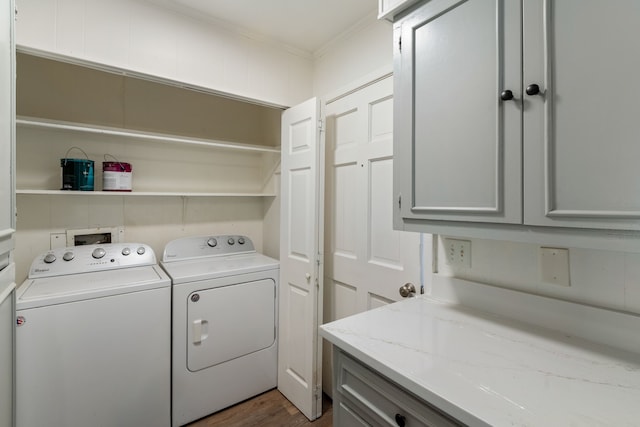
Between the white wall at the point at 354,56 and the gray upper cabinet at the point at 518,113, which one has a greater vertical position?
the white wall at the point at 354,56

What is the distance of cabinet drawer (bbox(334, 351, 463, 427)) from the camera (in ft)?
2.53

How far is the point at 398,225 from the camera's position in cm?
118

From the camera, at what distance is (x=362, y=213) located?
5.79 feet

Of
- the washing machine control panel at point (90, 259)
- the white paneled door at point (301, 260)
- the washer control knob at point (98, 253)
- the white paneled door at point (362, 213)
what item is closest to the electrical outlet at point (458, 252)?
the white paneled door at point (362, 213)

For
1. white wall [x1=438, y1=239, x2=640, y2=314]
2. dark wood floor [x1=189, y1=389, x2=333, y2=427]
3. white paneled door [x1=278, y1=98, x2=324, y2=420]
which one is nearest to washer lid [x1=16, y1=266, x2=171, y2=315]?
white paneled door [x1=278, y1=98, x2=324, y2=420]

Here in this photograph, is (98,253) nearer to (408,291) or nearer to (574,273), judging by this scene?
(408,291)

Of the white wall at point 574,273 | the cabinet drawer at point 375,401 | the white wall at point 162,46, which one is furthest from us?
the white wall at point 162,46

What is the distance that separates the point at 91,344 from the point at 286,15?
2092 millimetres

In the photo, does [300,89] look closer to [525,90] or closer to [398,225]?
[398,225]

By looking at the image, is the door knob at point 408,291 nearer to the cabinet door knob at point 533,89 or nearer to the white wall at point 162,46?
the cabinet door knob at point 533,89

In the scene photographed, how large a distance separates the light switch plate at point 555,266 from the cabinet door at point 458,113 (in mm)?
303

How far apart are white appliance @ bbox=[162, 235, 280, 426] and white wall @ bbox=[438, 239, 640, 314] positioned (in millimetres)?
1381

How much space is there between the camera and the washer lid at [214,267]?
1829mm

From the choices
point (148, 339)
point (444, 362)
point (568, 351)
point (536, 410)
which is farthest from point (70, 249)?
point (568, 351)
